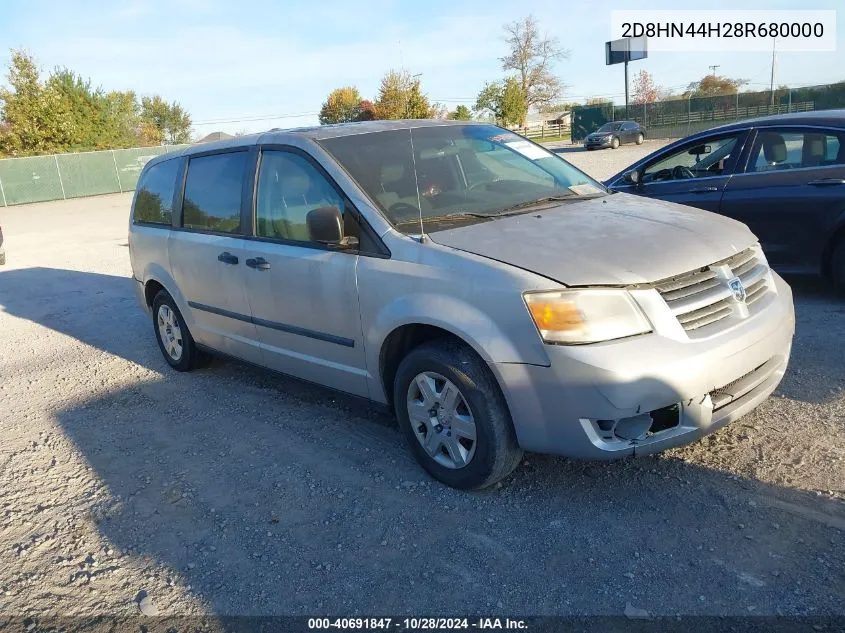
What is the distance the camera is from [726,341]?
10.1 ft

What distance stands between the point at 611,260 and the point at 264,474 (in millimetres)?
2205

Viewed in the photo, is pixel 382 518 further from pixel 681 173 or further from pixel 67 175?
pixel 67 175

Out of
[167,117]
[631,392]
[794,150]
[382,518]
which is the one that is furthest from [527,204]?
[167,117]

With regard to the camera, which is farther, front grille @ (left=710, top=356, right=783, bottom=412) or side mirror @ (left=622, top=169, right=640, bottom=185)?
side mirror @ (left=622, top=169, right=640, bottom=185)

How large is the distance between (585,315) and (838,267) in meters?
3.95

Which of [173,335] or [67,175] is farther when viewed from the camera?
[67,175]

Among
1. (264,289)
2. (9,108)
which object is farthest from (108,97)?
(264,289)

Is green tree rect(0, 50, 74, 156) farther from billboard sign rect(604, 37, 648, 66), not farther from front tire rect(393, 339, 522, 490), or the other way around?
front tire rect(393, 339, 522, 490)

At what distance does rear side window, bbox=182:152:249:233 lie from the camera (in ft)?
15.4

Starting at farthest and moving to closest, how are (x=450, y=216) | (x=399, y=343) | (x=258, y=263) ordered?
(x=258, y=263), (x=450, y=216), (x=399, y=343)

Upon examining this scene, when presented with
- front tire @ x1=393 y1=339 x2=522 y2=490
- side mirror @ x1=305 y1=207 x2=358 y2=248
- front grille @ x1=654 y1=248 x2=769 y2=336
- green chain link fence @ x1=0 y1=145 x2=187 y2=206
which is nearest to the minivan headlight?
front grille @ x1=654 y1=248 x2=769 y2=336

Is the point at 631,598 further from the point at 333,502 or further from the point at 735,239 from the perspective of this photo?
the point at 735,239

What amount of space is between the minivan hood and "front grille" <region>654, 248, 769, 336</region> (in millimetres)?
44

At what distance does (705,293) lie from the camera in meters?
3.17
